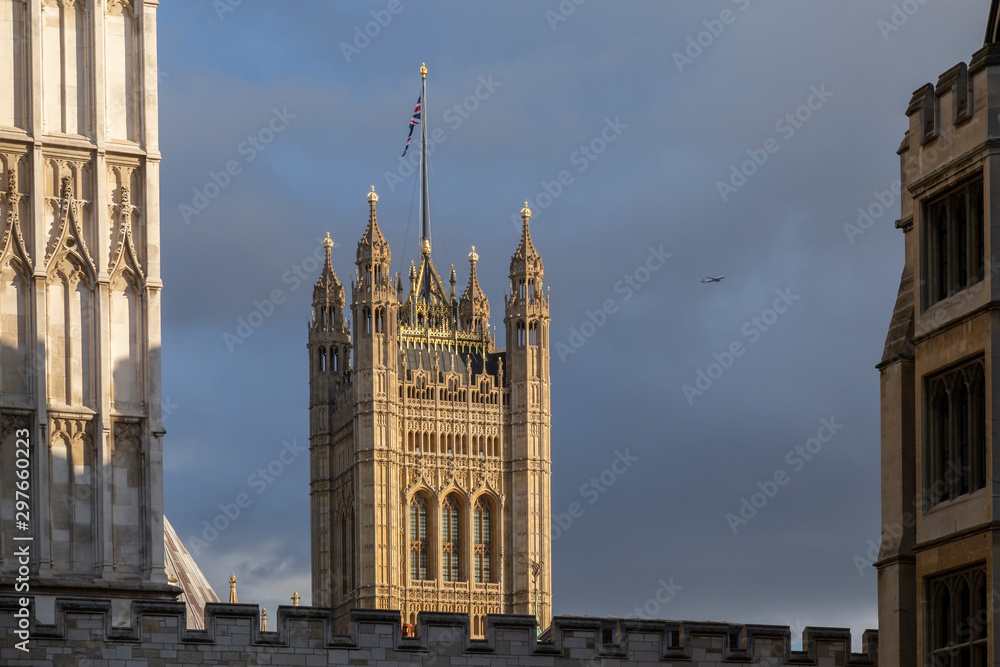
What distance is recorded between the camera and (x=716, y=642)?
2634 cm

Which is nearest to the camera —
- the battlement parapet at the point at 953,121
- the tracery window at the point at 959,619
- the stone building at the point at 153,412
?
the tracery window at the point at 959,619

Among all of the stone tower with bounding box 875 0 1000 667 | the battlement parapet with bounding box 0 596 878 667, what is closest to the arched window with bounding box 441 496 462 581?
the battlement parapet with bounding box 0 596 878 667

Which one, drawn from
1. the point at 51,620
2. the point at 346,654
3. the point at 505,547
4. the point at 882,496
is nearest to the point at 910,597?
the point at 882,496

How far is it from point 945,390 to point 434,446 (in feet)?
321

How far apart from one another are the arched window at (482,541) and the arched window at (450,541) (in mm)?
893

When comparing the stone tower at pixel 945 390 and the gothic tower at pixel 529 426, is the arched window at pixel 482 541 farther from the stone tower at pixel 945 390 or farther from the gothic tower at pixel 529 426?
the stone tower at pixel 945 390

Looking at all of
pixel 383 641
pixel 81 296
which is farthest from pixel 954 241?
pixel 81 296

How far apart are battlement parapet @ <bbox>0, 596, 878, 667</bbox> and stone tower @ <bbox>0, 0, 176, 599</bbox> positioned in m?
3.36

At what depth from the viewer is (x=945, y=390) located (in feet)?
74.9

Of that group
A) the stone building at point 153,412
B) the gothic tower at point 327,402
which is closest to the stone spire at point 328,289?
the gothic tower at point 327,402

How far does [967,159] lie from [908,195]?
58.1 inches

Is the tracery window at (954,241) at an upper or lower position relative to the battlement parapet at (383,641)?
upper

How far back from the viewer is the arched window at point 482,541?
389 feet

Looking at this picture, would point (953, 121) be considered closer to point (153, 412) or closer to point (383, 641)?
point (383, 641)
